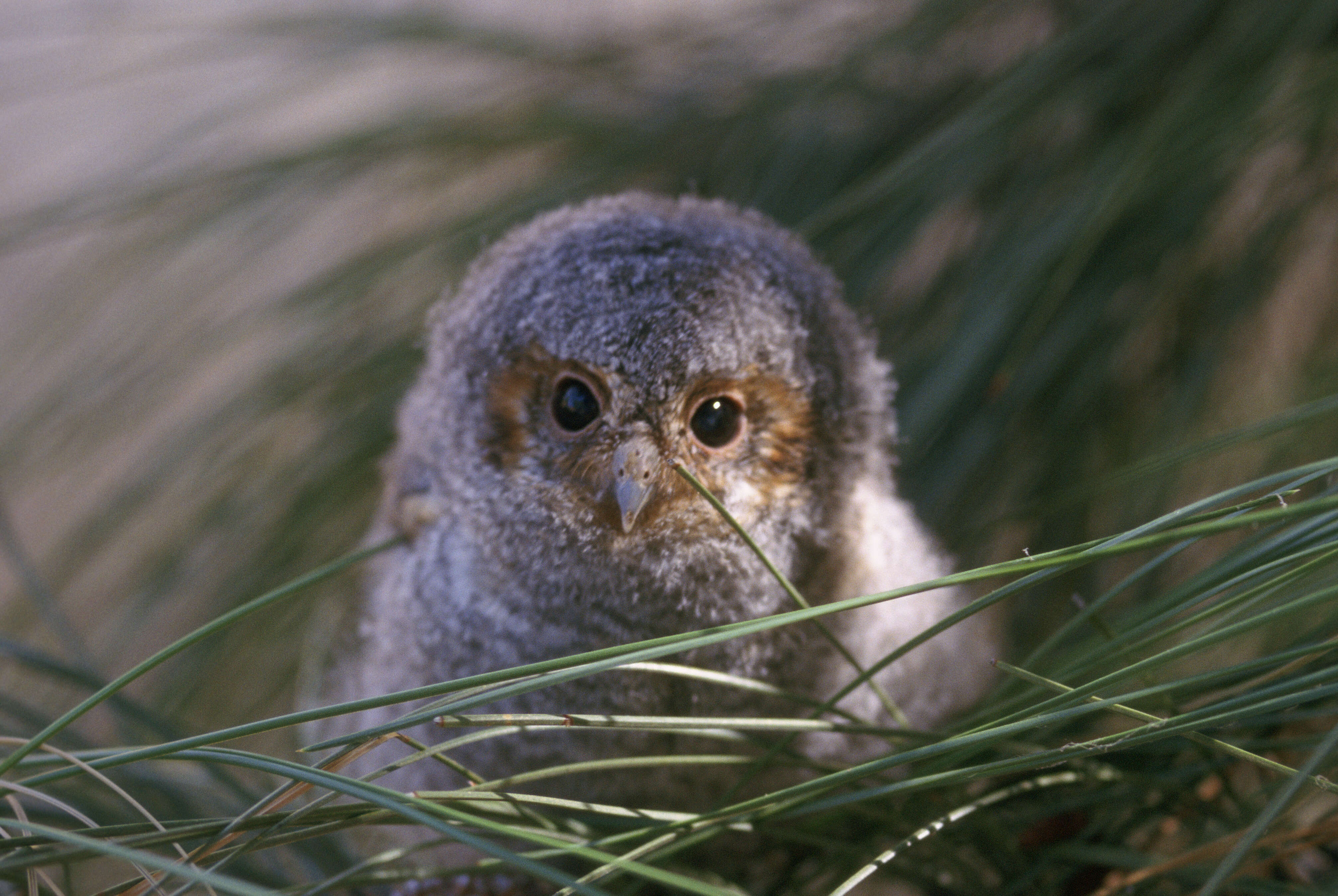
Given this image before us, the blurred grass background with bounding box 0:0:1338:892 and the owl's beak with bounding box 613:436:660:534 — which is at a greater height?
the blurred grass background with bounding box 0:0:1338:892

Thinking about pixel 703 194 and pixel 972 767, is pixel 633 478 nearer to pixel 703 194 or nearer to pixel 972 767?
pixel 972 767

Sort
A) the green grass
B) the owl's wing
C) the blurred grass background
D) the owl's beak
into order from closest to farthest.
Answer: the green grass, the owl's beak, the owl's wing, the blurred grass background

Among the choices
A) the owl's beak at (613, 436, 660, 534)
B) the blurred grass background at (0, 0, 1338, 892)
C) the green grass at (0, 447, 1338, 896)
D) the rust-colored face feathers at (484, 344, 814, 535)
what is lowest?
the green grass at (0, 447, 1338, 896)

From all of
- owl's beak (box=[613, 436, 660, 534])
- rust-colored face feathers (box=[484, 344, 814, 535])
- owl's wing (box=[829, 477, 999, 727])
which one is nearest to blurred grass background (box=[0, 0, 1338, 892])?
owl's wing (box=[829, 477, 999, 727])

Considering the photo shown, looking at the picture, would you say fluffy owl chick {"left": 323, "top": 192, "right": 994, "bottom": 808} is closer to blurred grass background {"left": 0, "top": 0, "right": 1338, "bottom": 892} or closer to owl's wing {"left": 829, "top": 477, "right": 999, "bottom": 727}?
owl's wing {"left": 829, "top": 477, "right": 999, "bottom": 727}

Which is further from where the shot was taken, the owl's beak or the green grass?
the owl's beak

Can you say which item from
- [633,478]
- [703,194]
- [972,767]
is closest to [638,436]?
[633,478]

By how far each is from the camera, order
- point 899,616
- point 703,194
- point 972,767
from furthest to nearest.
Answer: point 703,194
point 899,616
point 972,767

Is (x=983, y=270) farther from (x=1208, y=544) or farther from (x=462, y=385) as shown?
(x=462, y=385)

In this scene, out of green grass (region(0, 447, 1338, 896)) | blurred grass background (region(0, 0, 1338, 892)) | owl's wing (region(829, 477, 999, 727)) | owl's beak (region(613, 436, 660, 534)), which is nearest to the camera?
green grass (region(0, 447, 1338, 896))
